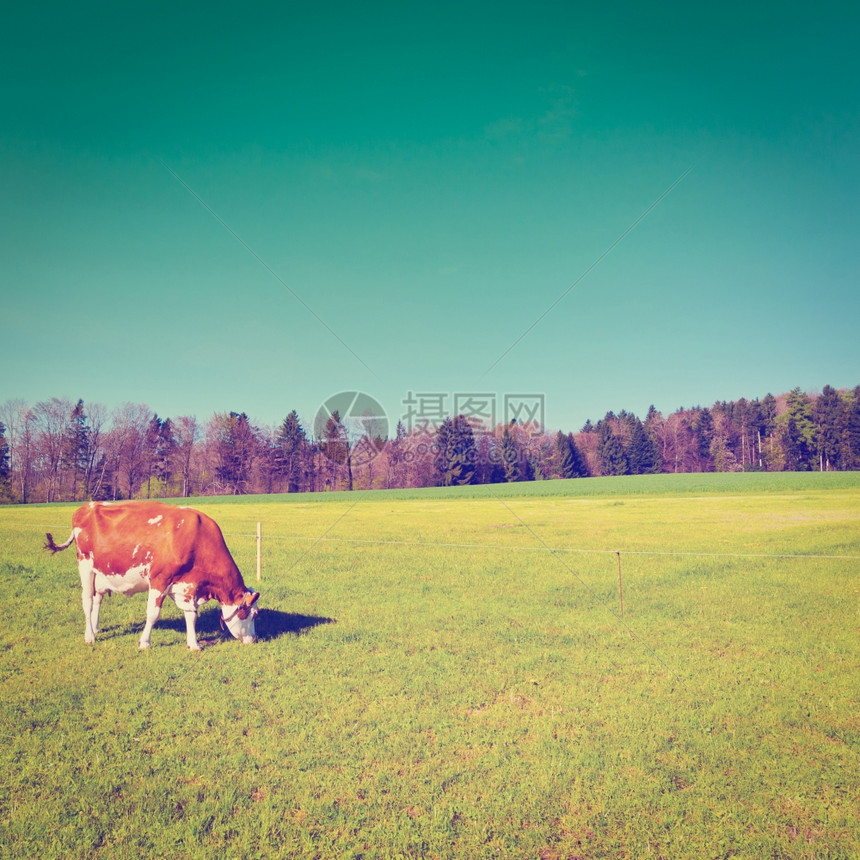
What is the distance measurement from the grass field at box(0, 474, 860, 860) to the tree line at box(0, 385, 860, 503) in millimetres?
73398

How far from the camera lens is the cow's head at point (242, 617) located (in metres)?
11.1

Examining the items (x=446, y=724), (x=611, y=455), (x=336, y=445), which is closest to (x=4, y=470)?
(x=336, y=445)

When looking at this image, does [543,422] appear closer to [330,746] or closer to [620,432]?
[620,432]

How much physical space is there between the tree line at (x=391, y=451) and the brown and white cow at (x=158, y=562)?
7904cm

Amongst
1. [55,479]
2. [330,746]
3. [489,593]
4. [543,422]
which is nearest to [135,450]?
[55,479]

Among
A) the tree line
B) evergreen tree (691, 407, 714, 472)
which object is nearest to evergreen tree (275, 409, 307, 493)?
the tree line

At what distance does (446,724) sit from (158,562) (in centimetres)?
634

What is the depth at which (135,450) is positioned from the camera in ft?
276

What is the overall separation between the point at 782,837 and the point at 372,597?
11.2 metres

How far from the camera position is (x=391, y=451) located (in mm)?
102000

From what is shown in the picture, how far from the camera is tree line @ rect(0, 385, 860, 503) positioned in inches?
3095

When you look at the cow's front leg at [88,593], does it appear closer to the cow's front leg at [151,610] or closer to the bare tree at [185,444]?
the cow's front leg at [151,610]

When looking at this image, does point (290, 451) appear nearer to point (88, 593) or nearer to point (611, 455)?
point (611, 455)

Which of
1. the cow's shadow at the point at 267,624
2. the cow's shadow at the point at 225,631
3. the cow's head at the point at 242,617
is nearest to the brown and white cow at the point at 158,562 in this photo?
the cow's head at the point at 242,617
